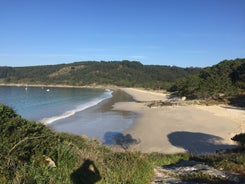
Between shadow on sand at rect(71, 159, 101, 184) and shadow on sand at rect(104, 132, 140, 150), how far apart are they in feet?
51.9

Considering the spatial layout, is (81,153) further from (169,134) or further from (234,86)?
(234,86)

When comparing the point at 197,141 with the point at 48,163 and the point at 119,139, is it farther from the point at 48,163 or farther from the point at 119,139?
the point at 48,163

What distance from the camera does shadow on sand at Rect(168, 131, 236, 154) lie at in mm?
19688

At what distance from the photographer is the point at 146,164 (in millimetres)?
6695

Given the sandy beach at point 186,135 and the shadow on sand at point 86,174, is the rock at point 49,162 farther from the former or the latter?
the sandy beach at point 186,135

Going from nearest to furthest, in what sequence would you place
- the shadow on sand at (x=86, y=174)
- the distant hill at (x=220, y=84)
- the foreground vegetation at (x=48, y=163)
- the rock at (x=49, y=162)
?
the foreground vegetation at (x=48, y=163), the shadow on sand at (x=86, y=174), the rock at (x=49, y=162), the distant hill at (x=220, y=84)

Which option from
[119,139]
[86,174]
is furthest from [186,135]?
[86,174]

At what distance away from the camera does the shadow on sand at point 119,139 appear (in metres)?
22.4

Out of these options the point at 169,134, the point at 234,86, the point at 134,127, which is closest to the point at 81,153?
the point at 169,134

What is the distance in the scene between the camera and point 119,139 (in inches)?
952

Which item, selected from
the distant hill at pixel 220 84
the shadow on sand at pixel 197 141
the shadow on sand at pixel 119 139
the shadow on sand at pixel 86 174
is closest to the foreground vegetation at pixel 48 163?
the shadow on sand at pixel 86 174

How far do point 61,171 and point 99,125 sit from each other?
27.0 meters

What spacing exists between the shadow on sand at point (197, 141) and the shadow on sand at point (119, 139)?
9.76 ft

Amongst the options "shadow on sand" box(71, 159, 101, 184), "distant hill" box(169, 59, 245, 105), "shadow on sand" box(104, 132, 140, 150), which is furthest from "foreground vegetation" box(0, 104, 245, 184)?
"distant hill" box(169, 59, 245, 105)
